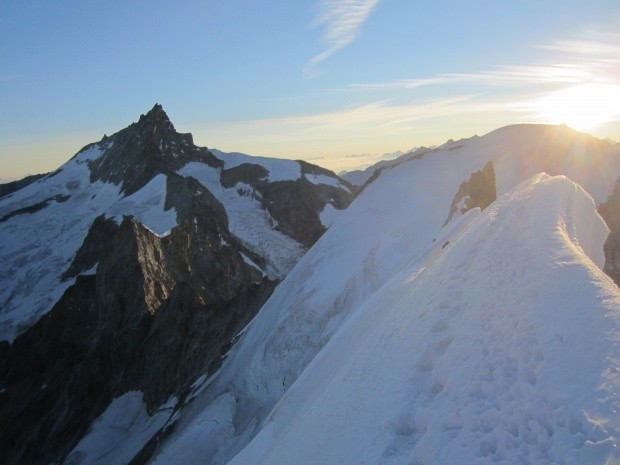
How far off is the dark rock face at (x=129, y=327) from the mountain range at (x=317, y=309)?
0.83 feet

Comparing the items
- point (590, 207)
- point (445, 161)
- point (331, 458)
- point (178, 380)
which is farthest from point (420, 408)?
point (445, 161)

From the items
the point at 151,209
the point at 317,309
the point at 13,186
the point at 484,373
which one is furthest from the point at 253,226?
the point at 13,186

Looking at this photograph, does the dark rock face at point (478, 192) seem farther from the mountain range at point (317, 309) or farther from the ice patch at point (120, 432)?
the ice patch at point (120, 432)

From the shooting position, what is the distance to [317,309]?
3119 cm

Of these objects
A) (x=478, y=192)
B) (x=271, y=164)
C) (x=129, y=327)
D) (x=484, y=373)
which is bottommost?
(x=129, y=327)

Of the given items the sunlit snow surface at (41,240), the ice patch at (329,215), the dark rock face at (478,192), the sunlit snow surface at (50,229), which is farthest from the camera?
the ice patch at (329,215)

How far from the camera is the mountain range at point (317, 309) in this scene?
7.48m

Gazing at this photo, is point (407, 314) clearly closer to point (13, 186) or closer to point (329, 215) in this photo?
point (329, 215)

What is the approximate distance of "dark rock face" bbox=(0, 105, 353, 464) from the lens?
140 feet

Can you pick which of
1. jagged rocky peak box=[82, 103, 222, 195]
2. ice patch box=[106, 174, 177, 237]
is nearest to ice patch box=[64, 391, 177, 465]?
ice patch box=[106, 174, 177, 237]

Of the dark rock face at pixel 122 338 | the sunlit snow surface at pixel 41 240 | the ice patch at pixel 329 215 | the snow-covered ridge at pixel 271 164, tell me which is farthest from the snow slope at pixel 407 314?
the snow-covered ridge at pixel 271 164

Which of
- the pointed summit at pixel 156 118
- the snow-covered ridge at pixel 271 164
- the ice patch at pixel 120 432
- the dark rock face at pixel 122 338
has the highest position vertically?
the pointed summit at pixel 156 118

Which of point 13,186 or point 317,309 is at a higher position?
point 13,186

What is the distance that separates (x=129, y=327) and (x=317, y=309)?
2551 cm
